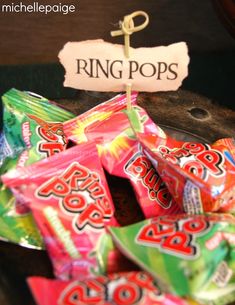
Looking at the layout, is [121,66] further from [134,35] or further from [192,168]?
[134,35]

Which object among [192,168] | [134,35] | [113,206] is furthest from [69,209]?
[134,35]

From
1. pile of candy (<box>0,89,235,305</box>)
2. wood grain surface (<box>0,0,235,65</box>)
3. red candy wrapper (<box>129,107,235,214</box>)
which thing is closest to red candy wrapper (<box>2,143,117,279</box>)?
pile of candy (<box>0,89,235,305</box>)

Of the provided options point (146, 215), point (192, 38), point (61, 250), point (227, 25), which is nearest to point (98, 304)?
point (61, 250)

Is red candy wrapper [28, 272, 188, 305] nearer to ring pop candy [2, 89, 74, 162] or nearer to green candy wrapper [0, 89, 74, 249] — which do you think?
green candy wrapper [0, 89, 74, 249]

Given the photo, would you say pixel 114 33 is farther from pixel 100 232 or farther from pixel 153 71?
pixel 100 232

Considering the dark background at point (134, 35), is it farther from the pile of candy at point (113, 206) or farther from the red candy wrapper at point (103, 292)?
the red candy wrapper at point (103, 292)

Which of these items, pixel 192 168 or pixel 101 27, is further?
pixel 101 27
